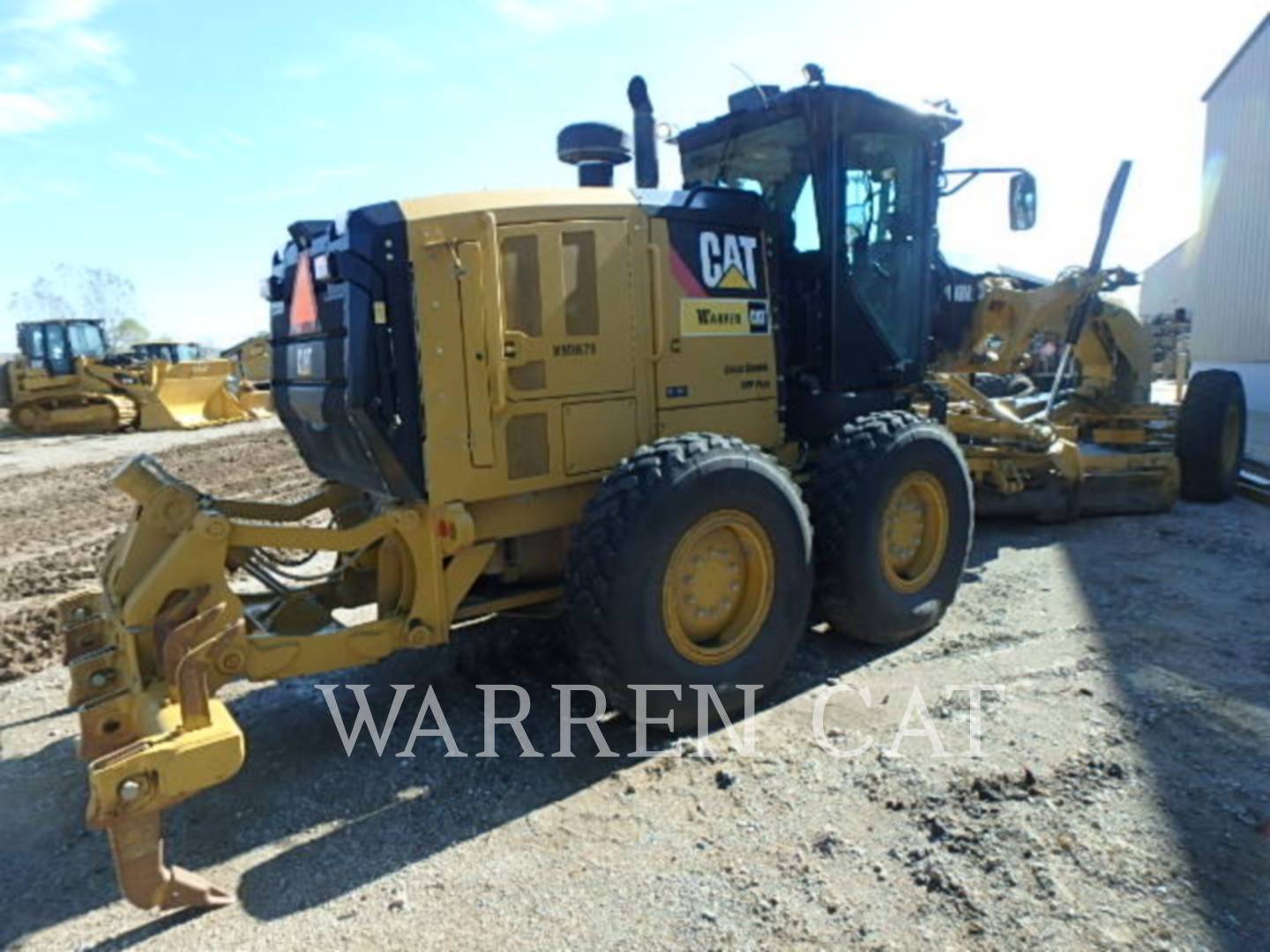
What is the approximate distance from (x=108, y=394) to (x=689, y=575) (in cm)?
2098


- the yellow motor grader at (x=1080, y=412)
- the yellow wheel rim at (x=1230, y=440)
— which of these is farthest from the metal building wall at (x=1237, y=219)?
the yellow motor grader at (x=1080, y=412)

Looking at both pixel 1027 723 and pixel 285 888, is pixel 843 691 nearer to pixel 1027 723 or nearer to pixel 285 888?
pixel 1027 723

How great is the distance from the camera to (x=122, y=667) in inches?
125

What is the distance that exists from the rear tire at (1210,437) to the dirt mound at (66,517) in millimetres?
8574

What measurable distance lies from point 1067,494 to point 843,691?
3.72 m

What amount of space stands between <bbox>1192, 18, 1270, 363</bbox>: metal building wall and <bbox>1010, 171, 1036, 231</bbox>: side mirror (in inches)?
635

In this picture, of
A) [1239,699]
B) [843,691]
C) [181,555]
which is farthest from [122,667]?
[1239,699]

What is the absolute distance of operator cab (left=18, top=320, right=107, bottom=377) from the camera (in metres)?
21.6

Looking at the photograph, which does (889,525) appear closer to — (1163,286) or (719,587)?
(719,587)

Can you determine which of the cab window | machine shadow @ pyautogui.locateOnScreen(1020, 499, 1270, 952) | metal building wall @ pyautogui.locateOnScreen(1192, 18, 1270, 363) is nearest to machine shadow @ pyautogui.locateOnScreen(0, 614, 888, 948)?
machine shadow @ pyautogui.locateOnScreen(1020, 499, 1270, 952)

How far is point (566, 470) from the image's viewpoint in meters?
3.87

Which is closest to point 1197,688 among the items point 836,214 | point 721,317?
point 721,317

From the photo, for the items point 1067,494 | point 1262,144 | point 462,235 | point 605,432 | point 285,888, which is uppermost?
point 1262,144

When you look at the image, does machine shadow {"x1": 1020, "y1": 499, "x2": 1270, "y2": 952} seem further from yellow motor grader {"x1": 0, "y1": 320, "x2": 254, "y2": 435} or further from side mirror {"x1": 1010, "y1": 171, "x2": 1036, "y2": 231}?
yellow motor grader {"x1": 0, "y1": 320, "x2": 254, "y2": 435}
